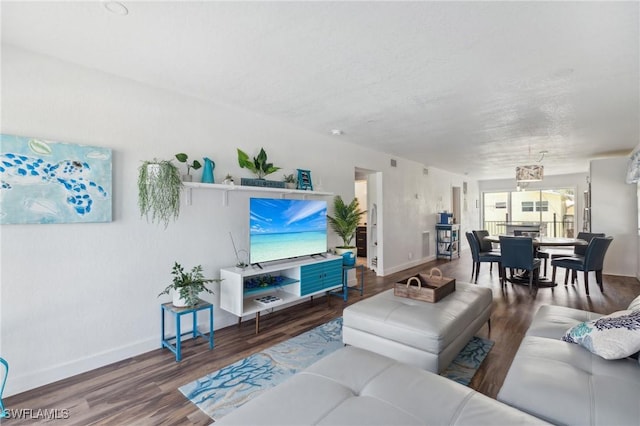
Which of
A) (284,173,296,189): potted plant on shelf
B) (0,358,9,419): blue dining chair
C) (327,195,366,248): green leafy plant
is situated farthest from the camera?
(327,195,366,248): green leafy plant

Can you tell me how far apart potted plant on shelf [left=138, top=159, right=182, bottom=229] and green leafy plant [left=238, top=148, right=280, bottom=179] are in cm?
78

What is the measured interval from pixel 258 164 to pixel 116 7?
1.98 metres

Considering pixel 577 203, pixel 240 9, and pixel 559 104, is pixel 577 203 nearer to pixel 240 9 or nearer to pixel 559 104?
pixel 559 104

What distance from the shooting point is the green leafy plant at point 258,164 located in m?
3.50

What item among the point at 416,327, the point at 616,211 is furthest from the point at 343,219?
the point at 616,211

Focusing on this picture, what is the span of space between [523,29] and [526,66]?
610 mm

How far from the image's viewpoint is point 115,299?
2.64 metres

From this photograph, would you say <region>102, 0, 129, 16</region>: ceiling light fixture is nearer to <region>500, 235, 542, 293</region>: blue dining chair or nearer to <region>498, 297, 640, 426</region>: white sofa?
<region>498, 297, 640, 426</region>: white sofa

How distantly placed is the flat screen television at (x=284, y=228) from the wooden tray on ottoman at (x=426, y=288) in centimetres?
139

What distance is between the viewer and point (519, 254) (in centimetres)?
485

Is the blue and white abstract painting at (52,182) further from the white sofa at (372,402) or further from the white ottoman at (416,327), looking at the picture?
the white ottoman at (416,327)

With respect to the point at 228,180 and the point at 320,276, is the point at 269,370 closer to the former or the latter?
the point at 320,276

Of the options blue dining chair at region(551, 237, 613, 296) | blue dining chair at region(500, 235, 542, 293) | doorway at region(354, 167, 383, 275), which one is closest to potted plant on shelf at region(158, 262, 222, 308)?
doorway at region(354, 167, 383, 275)

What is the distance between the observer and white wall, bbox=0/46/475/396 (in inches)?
87.0
